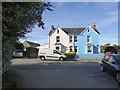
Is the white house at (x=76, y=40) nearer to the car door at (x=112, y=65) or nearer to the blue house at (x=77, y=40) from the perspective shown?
the blue house at (x=77, y=40)

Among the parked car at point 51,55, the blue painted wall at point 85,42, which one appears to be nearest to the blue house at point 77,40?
the blue painted wall at point 85,42

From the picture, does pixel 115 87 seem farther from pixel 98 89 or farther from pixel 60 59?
pixel 60 59

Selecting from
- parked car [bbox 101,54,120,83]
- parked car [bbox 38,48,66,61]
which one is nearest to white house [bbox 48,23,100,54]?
parked car [bbox 38,48,66,61]

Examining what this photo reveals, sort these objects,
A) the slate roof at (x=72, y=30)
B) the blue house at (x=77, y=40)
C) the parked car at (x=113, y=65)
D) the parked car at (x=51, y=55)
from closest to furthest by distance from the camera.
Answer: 1. the parked car at (x=113, y=65)
2. the parked car at (x=51, y=55)
3. the blue house at (x=77, y=40)
4. the slate roof at (x=72, y=30)

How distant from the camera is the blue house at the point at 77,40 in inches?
2087

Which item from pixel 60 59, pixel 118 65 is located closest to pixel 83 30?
pixel 60 59

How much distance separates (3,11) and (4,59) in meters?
2.42

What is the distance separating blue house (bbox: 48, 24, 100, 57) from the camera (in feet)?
174

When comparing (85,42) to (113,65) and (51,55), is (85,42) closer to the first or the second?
(51,55)

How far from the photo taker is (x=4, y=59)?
10.2m

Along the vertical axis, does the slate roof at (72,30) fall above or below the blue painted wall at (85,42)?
above

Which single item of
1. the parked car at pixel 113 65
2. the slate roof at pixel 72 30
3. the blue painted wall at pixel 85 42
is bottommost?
the parked car at pixel 113 65

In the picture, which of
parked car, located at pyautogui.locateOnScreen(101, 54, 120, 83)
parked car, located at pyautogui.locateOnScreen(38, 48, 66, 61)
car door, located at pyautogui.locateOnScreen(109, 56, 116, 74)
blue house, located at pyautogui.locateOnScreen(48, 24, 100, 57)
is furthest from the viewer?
blue house, located at pyautogui.locateOnScreen(48, 24, 100, 57)

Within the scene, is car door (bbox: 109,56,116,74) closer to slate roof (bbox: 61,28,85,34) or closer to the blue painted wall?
the blue painted wall
